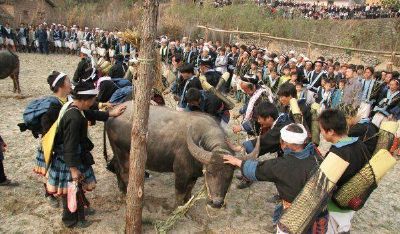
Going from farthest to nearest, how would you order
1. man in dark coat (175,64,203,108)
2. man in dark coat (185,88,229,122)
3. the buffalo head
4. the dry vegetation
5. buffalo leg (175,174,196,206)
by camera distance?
the dry vegetation < man in dark coat (175,64,203,108) < man in dark coat (185,88,229,122) < buffalo leg (175,174,196,206) < the buffalo head

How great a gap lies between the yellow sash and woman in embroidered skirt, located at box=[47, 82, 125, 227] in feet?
0.07

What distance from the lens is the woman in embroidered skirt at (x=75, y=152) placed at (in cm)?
427

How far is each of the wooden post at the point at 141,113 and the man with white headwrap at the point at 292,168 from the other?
1304 millimetres

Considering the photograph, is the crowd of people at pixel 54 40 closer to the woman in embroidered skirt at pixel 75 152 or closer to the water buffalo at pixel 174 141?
the water buffalo at pixel 174 141

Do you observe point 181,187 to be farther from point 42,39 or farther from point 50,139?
point 42,39

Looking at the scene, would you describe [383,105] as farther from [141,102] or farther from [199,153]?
[141,102]

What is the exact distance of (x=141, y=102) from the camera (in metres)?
4.02

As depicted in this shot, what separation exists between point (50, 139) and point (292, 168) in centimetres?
297

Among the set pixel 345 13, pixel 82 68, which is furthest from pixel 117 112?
pixel 345 13

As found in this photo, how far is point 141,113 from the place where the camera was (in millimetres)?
4035

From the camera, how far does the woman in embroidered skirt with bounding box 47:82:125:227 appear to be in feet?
14.0

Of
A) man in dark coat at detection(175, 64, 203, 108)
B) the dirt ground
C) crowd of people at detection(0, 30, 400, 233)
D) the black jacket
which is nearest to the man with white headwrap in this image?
crowd of people at detection(0, 30, 400, 233)

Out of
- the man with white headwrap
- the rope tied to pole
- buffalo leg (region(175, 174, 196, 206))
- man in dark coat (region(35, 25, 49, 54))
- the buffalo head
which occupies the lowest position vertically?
man in dark coat (region(35, 25, 49, 54))

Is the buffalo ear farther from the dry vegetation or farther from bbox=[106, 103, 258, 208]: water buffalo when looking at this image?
the dry vegetation
